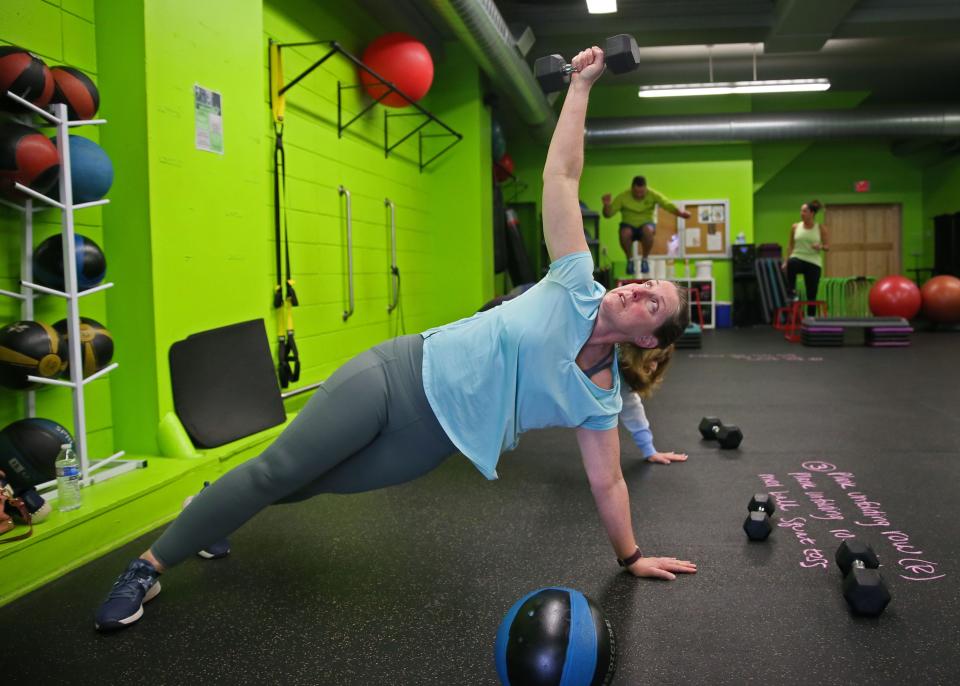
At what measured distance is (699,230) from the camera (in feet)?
39.4

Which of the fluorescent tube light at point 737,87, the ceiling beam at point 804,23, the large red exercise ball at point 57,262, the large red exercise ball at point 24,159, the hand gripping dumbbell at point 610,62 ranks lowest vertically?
the large red exercise ball at point 57,262

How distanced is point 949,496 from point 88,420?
130 inches

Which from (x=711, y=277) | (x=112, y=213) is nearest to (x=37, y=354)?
(x=112, y=213)

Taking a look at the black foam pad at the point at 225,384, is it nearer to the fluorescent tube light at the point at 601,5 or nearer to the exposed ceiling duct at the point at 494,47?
the exposed ceiling duct at the point at 494,47

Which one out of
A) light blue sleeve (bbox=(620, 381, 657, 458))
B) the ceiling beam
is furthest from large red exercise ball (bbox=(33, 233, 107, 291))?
the ceiling beam

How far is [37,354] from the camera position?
247cm

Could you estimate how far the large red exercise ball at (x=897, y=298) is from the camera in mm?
9422

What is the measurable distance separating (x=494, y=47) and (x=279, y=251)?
3.14 metres

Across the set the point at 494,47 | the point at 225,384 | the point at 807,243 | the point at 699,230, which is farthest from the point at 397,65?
the point at 699,230

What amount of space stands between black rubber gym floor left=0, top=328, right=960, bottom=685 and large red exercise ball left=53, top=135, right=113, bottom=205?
1.21m

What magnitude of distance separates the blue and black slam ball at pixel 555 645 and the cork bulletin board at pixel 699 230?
11.0m

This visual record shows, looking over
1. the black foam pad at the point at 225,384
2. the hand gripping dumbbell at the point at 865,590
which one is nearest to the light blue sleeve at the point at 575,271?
the hand gripping dumbbell at the point at 865,590

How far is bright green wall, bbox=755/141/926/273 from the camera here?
528 inches

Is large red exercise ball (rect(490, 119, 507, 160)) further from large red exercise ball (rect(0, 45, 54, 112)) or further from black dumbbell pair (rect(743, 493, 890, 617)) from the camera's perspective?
black dumbbell pair (rect(743, 493, 890, 617))
